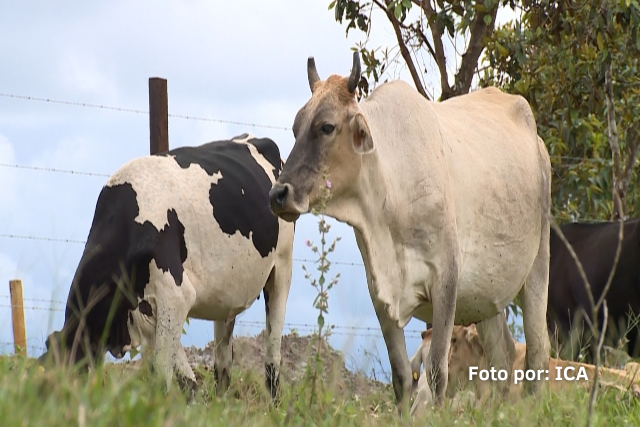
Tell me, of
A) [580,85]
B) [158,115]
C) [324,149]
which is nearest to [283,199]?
[324,149]

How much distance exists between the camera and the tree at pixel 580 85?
10.7 metres

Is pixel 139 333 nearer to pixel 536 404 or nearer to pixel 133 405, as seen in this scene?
pixel 536 404

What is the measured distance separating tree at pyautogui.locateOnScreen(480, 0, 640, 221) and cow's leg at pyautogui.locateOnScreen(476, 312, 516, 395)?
12.8ft

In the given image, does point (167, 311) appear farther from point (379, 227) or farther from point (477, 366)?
point (477, 366)

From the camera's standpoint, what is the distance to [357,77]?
5.80 metres

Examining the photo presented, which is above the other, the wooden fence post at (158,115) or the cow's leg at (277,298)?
the wooden fence post at (158,115)

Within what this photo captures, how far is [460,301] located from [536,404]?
1226 millimetres

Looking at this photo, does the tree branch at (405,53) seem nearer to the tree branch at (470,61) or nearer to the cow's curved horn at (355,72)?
the tree branch at (470,61)

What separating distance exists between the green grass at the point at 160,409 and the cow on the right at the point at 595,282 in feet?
16.0

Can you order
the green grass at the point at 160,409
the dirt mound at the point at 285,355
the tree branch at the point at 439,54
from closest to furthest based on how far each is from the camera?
1. the green grass at the point at 160,409
2. the dirt mound at the point at 285,355
3. the tree branch at the point at 439,54

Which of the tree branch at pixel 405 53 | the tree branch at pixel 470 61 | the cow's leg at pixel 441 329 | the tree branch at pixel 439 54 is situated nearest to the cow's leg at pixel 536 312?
the cow's leg at pixel 441 329

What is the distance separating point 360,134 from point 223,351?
2.92 metres

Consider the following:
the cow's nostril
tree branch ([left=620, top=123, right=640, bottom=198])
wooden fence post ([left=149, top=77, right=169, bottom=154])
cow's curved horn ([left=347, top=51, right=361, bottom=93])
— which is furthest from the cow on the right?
the cow's nostril

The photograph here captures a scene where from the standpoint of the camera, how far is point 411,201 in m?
5.96
